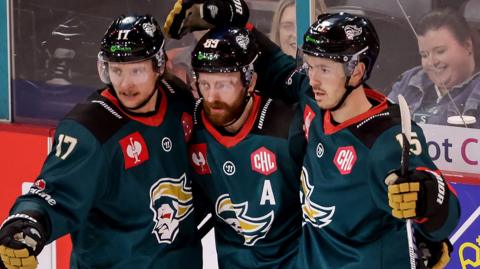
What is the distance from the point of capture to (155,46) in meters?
3.95

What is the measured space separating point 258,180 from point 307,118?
0.23 meters

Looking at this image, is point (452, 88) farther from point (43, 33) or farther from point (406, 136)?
point (43, 33)

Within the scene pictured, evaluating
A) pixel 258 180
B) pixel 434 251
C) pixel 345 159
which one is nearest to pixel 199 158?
pixel 258 180

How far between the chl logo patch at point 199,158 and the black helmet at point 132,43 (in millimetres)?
263

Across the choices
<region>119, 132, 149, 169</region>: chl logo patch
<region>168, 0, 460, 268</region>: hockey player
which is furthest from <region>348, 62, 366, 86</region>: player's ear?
<region>119, 132, 149, 169</region>: chl logo patch

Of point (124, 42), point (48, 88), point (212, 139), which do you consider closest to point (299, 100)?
point (212, 139)

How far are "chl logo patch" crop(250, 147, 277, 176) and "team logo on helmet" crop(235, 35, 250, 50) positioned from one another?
295mm

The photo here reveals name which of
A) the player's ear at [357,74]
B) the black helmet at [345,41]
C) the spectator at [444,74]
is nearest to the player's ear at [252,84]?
the black helmet at [345,41]

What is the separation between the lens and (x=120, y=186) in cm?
395

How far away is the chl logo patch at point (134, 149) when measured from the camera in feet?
12.9

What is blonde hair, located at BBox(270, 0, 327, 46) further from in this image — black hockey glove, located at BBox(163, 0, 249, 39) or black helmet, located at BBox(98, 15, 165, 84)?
black helmet, located at BBox(98, 15, 165, 84)

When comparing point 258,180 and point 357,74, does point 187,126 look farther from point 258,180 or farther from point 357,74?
point 357,74

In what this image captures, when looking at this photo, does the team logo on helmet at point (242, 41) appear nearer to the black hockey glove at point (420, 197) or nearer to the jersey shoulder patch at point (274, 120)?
the jersey shoulder patch at point (274, 120)

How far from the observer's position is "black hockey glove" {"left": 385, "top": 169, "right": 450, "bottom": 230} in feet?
11.1
